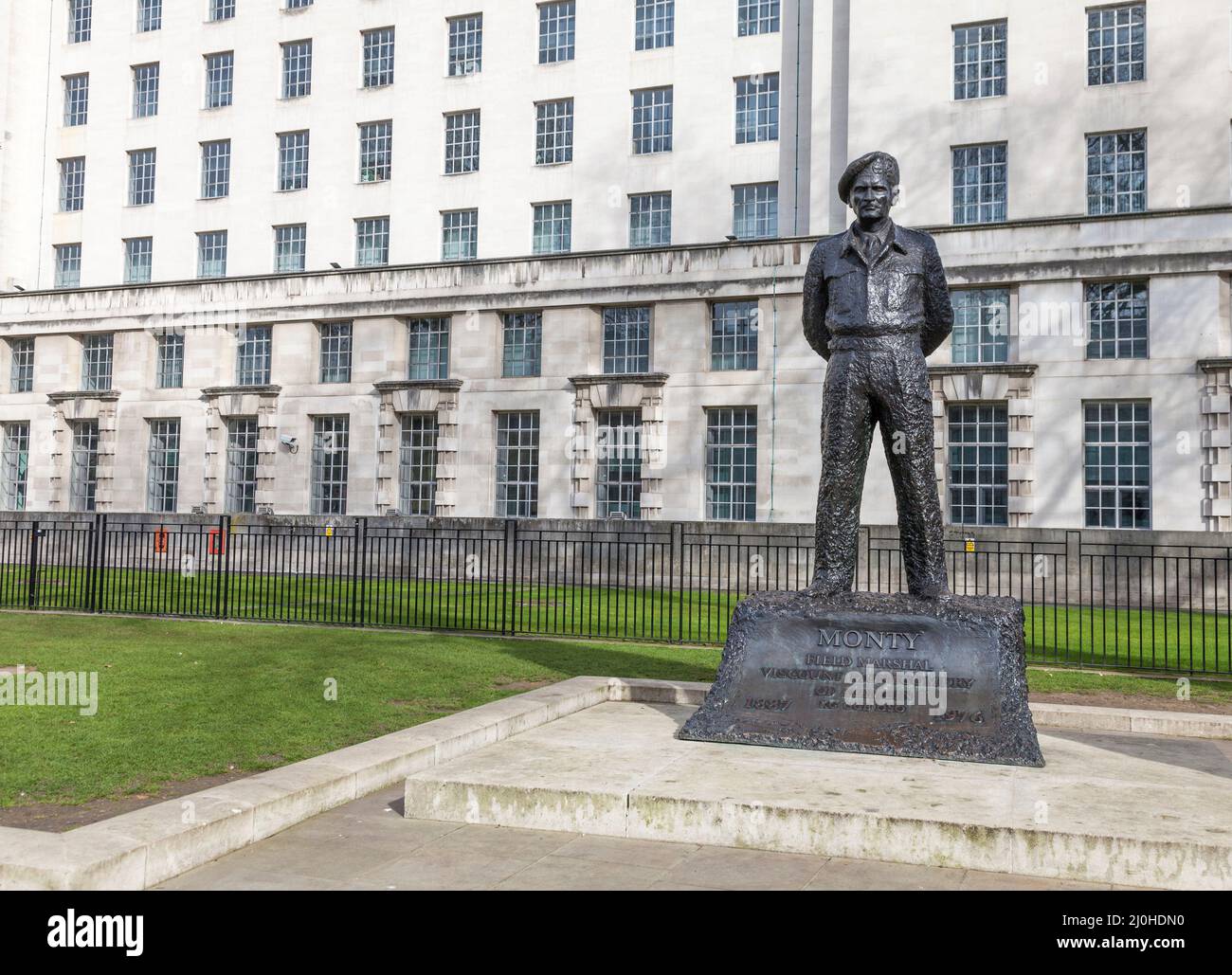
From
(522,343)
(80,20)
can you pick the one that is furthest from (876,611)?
(80,20)

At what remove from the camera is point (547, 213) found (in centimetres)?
3603

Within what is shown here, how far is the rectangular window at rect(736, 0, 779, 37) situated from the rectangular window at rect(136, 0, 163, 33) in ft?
75.0

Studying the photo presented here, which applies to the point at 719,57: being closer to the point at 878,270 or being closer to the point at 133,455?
the point at 133,455

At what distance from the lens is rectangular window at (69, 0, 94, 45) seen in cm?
4281

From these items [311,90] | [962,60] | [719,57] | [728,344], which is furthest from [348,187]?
[962,60]

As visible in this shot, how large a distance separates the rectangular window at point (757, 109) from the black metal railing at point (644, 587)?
14173 millimetres

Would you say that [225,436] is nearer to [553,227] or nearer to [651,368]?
[553,227]

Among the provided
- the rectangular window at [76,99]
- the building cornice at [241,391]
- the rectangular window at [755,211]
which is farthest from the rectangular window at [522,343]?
the rectangular window at [76,99]

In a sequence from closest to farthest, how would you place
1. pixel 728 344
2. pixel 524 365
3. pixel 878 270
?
pixel 878 270
pixel 728 344
pixel 524 365

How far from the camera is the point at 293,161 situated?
1547 inches

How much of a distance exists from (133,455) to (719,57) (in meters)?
23.1

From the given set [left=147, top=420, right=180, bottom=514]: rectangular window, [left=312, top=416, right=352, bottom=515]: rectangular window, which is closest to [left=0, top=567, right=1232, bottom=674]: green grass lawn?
[left=312, top=416, right=352, bottom=515]: rectangular window

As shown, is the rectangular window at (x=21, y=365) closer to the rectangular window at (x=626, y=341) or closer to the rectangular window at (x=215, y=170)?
the rectangular window at (x=215, y=170)

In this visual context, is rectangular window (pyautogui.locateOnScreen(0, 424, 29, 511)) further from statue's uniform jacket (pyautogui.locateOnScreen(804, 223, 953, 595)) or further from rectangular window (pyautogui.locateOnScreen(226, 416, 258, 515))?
statue's uniform jacket (pyautogui.locateOnScreen(804, 223, 953, 595))
